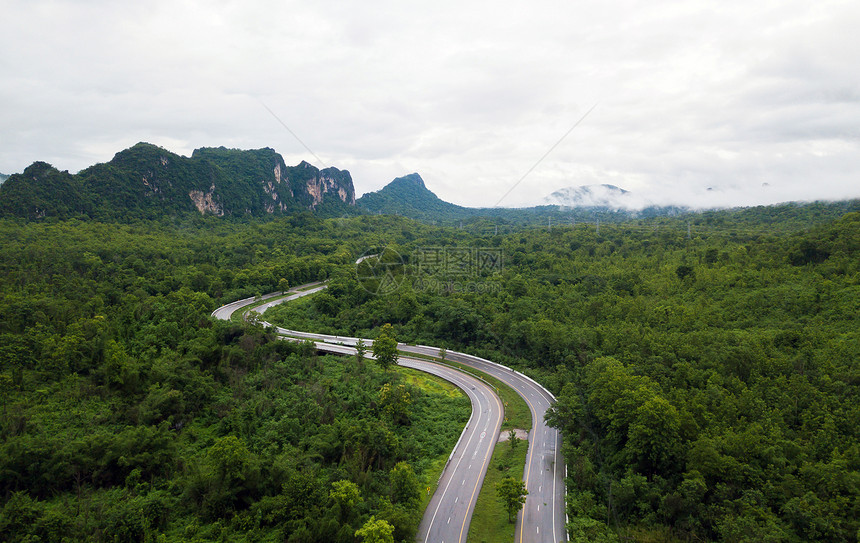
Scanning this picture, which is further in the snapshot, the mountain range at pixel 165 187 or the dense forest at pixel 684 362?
the mountain range at pixel 165 187

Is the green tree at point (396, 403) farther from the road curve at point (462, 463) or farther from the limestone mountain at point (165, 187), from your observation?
the limestone mountain at point (165, 187)

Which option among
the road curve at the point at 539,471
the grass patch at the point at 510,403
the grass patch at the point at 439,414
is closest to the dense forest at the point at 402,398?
the grass patch at the point at 439,414

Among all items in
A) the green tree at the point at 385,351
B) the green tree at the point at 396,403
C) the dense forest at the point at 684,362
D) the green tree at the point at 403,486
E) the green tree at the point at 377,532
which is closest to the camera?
the green tree at the point at 377,532

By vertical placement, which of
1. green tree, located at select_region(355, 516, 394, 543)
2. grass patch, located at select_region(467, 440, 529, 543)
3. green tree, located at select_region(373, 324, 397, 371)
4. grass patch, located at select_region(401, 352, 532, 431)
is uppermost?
green tree, located at select_region(373, 324, 397, 371)

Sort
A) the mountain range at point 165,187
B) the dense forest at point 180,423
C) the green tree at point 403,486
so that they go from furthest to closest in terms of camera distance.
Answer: the mountain range at point 165,187, the green tree at point 403,486, the dense forest at point 180,423

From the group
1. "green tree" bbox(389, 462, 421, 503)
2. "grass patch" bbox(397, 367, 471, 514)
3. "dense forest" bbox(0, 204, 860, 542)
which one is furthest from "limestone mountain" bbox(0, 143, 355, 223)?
"green tree" bbox(389, 462, 421, 503)

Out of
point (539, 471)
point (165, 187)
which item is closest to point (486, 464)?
point (539, 471)

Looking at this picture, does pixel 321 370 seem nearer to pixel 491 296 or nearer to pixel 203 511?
pixel 203 511

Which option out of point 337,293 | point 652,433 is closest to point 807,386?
point 652,433

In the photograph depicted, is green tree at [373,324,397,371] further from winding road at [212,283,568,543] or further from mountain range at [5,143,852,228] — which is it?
mountain range at [5,143,852,228]
